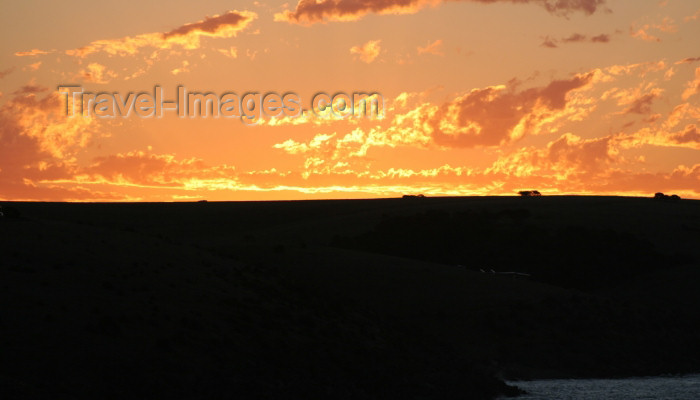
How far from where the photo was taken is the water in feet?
126

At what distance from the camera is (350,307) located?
49.1 m

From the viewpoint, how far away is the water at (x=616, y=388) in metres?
38.5

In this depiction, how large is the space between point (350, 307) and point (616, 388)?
14921 millimetres

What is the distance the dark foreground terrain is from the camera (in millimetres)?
29281

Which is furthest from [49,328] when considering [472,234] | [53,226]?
[472,234]

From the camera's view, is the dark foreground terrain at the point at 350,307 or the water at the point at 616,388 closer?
the dark foreground terrain at the point at 350,307

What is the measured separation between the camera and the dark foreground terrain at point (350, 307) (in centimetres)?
2928

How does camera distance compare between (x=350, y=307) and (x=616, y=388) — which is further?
(x=350, y=307)

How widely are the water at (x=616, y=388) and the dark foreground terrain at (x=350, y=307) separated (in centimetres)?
225

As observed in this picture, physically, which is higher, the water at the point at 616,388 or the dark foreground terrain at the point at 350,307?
the dark foreground terrain at the point at 350,307

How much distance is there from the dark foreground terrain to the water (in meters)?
2.25

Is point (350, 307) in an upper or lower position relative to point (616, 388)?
upper

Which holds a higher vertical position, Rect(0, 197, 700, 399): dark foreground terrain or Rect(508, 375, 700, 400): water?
Rect(0, 197, 700, 399): dark foreground terrain

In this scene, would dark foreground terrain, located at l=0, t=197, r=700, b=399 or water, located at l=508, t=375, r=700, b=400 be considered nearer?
dark foreground terrain, located at l=0, t=197, r=700, b=399
